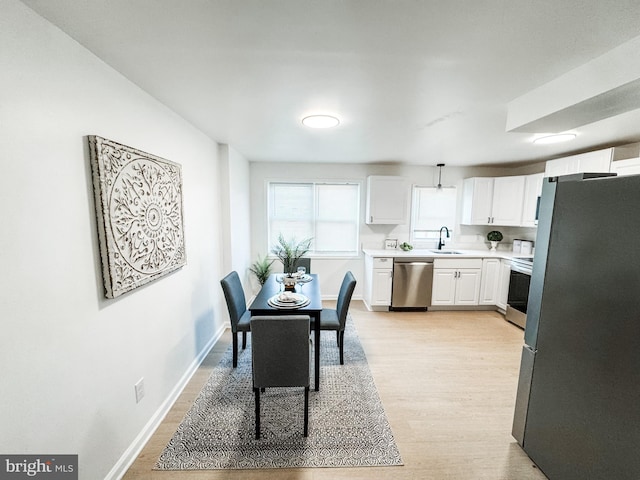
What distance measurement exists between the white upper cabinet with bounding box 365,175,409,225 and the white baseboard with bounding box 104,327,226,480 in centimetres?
315

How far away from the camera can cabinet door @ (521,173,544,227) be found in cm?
370

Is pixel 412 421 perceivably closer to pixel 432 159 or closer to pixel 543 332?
pixel 543 332

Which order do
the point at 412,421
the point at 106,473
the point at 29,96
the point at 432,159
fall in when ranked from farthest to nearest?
1. the point at 432,159
2. the point at 412,421
3. the point at 106,473
4. the point at 29,96

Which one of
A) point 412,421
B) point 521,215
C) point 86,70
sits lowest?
point 412,421

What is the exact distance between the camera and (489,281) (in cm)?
398

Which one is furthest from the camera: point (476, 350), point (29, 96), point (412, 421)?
point (476, 350)

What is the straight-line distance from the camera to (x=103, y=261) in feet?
4.51

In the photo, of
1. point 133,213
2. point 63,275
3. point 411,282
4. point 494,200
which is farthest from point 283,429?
point 494,200

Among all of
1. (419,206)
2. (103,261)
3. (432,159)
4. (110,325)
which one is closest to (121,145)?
(103,261)

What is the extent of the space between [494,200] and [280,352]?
163 inches

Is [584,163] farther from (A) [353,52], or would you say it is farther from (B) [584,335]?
(A) [353,52]

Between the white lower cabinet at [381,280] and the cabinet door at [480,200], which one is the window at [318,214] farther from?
the cabinet door at [480,200]

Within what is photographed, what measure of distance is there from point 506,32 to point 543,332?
1602 mm

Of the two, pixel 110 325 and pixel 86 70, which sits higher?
pixel 86 70
